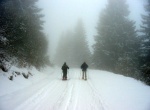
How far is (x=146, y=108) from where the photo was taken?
812 centimetres

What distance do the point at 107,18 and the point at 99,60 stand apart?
25.9 ft

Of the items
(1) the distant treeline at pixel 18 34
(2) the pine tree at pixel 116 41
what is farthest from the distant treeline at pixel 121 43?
(1) the distant treeline at pixel 18 34

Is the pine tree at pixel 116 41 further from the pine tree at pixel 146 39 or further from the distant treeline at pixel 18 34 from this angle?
the distant treeline at pixel 18 34

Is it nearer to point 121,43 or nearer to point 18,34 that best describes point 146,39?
point 121,43

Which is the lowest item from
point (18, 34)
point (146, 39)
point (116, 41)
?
point (18, 34)

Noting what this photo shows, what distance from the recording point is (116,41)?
27.9 metres

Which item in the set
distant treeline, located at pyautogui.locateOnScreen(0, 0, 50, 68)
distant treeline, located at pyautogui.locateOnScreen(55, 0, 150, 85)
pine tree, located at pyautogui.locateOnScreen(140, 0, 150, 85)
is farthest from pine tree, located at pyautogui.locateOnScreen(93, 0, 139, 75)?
distant treeline, located at pyautogui.locateOnScreen(0, 0, 50, 68)

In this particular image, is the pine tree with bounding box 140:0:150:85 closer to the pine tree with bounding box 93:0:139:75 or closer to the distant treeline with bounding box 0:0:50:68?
the pine tree with bounding box 93:0:139:75

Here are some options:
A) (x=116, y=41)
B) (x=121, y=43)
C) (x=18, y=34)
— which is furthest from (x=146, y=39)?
(x=18, y=34)

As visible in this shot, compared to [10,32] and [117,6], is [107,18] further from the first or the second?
[10,32]

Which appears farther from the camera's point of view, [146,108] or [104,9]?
[104,9]

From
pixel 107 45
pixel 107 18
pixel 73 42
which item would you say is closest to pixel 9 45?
pixel 107 45

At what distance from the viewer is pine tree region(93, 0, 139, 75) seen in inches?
1009

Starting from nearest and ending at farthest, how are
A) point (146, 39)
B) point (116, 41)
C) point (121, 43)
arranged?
point (146, 39) → point (121, 43) → point (116, 41)
